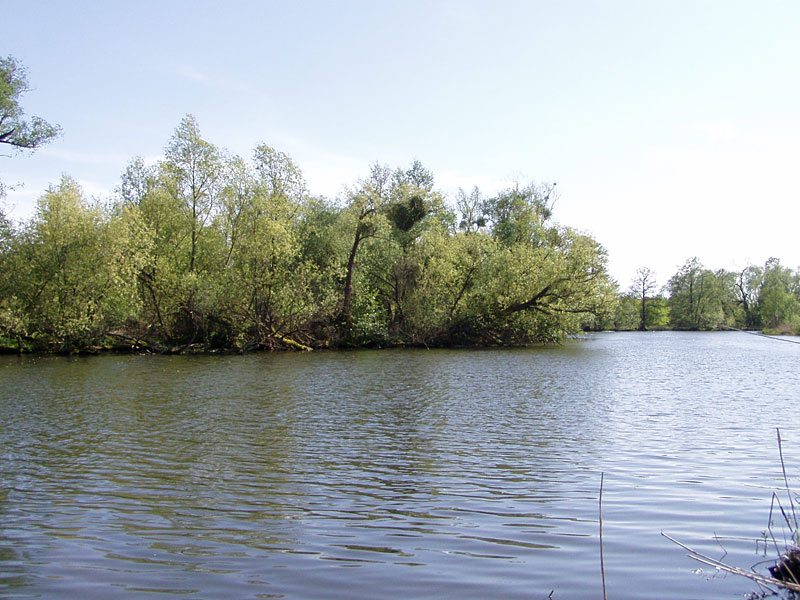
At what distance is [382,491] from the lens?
28.5 ft

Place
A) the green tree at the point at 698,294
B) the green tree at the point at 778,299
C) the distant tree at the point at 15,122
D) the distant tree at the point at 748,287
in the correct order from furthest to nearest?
the green tree at the point at 698,294
the distant tree at the point at 748,287
the green tree at the point at 778,299
the distant tree at the point at 15,122

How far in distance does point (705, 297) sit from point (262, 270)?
321ft

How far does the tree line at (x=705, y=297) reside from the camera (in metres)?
101

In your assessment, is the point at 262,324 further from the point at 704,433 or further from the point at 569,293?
the point at 704,433

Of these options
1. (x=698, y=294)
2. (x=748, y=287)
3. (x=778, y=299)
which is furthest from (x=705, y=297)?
(x=778, y=299)

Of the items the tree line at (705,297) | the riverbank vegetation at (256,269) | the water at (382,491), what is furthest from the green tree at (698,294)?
the water at (382,491)

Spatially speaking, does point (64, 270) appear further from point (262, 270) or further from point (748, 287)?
point (748, 287)

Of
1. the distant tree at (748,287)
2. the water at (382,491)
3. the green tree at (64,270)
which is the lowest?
the water at (382,491)

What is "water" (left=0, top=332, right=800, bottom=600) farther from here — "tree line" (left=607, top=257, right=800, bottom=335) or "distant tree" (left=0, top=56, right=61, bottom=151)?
"tree line" (left=607, top=257, right=800, bottom=335)

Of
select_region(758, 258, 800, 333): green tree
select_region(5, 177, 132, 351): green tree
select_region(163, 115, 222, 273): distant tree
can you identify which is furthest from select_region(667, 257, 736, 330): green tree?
select_region(5, 177, 132, 351): green tree

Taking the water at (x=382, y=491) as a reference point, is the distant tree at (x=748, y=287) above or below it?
above

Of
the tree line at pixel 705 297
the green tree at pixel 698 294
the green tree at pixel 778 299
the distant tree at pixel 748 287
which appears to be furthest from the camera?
the green tree at pixel 698 294

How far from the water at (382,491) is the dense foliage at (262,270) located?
18129 millimetres

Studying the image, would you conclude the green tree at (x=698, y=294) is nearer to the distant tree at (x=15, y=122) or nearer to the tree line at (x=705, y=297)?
the tree line at (x=705, y=297)
